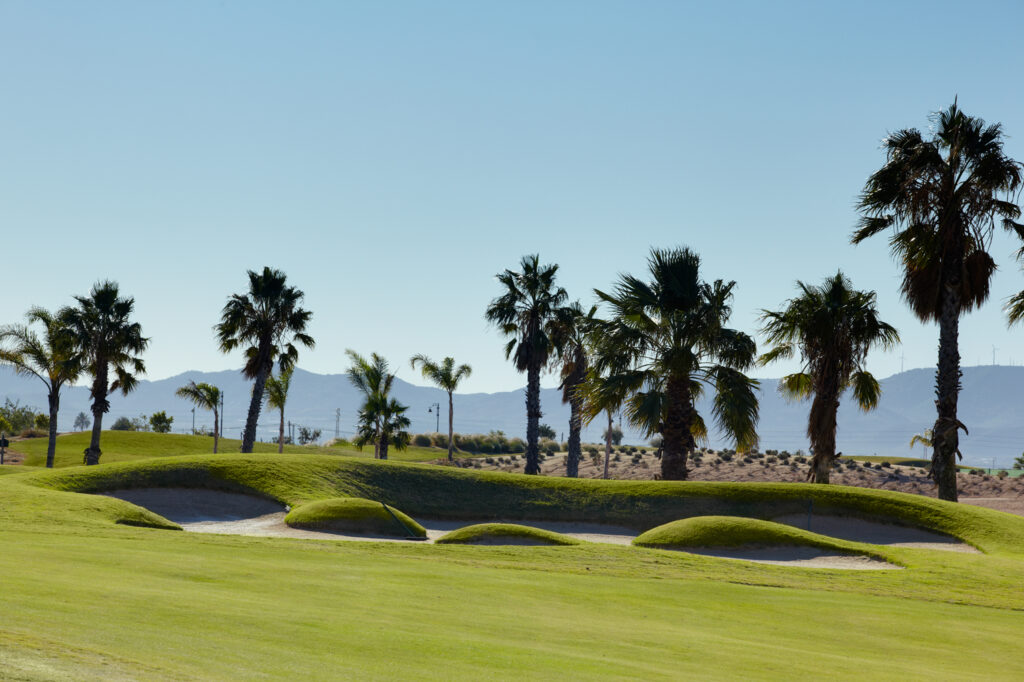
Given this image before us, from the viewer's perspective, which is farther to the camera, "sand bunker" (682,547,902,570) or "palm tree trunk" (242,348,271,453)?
"palm tree trunk" (242,348,271,453)

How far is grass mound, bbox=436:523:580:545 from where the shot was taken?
74.0 feet

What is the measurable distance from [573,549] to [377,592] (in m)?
9.39

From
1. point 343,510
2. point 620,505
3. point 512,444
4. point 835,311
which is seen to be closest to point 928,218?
point 835,311

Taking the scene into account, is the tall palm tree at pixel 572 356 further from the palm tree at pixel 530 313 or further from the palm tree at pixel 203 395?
the palm tree at pixel 203 395

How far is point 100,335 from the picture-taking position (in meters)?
45.8

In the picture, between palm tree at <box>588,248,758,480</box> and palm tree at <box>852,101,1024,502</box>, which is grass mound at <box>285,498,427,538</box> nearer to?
palm tree at <box>588,248,758,480</box>

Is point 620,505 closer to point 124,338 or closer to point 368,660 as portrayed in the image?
point 368,660

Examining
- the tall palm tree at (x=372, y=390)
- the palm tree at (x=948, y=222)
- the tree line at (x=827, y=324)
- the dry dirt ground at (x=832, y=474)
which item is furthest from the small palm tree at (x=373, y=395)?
the palm tree at (x=948, y=222)

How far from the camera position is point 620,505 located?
30047 millimetres

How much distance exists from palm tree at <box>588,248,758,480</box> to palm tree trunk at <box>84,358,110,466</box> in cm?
2896

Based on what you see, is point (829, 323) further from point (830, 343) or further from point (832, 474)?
point (832, 474)

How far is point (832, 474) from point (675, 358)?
2877 centimetres

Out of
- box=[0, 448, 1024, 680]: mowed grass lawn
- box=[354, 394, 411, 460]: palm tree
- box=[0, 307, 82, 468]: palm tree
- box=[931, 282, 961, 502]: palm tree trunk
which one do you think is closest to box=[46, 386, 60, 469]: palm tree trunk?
box=[0, 307, 82, 468]: palm tree

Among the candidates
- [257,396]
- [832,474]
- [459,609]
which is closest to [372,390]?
[257,396]
